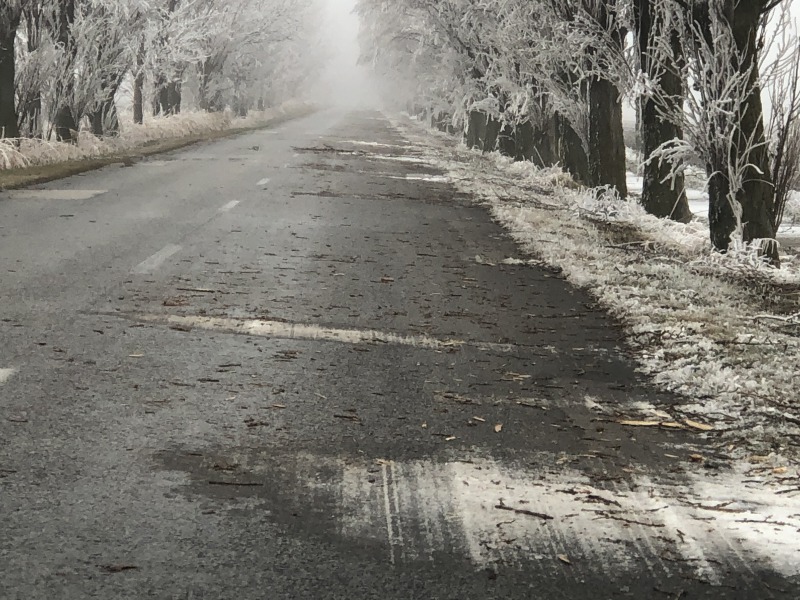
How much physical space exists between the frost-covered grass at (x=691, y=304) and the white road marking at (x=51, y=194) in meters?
5.89

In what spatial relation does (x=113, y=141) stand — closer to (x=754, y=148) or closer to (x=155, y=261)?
(x=155, y=261)

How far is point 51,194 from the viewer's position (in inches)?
544

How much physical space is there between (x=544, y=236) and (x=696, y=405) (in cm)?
664

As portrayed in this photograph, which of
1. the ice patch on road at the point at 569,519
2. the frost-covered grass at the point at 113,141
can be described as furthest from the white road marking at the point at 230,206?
the ice patch on road at the point at 569,519

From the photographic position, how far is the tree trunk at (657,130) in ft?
43.9

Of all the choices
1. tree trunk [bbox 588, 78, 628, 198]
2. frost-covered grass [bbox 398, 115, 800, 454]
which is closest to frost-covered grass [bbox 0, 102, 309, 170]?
frost-covered grass [bbox 398, 115, 800, 454]

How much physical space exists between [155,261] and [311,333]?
2842 mm

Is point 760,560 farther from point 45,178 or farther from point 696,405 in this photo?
point 45,178

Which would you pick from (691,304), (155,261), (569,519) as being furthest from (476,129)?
(569,519)

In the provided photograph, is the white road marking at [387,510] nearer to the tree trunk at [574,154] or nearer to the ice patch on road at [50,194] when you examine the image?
the ice patch on road at [50,194]

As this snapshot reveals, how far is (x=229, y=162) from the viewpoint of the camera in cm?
2134

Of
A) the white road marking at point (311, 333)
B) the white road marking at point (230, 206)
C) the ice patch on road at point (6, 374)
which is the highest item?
the ice patch on road at point (6, 374)

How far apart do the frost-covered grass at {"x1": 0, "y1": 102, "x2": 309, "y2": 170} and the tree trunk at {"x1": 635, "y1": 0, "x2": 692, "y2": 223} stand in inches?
442

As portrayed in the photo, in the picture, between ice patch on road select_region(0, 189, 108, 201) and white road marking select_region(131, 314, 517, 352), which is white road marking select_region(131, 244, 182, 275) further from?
ice patch on road select_region(0, 189, 108, 201)
